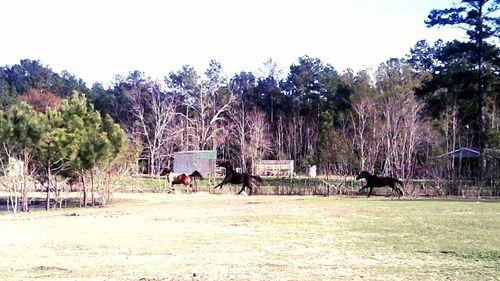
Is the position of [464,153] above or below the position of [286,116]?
below

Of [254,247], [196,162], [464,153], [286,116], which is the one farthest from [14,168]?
[286,116]

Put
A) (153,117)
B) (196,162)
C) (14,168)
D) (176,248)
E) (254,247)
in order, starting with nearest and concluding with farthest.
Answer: (176,248), (254,247), (14,168), (196,162), (153,117)

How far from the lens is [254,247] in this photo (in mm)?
11750

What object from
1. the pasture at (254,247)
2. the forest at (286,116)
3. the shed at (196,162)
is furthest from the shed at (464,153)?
the pasture at (254,247)

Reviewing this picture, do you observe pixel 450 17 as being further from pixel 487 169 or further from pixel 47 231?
pixel 47 231

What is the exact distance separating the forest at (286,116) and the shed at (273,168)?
1.33 m

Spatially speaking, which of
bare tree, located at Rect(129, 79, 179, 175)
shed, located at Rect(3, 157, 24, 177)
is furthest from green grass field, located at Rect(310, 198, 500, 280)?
bare tree, located at Rect(129, 79, 179, 175)

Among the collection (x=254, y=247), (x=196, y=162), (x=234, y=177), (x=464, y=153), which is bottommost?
(x=254, y=247)

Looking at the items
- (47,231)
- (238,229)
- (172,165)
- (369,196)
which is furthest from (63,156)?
(172,165)

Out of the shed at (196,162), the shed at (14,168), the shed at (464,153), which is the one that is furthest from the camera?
the shed at (196,162)

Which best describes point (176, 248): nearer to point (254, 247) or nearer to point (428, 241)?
point (254, 247)

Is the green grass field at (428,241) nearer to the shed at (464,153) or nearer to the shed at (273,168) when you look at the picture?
the shed at (464,153)

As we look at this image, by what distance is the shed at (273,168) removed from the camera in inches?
2138

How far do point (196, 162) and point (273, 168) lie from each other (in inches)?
300
